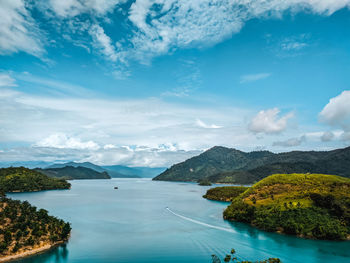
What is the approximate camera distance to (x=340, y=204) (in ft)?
202

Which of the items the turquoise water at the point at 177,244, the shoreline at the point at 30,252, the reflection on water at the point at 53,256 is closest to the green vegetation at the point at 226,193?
the turquoise water at the point at 177,244

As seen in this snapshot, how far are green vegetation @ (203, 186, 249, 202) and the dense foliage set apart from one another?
319 ft

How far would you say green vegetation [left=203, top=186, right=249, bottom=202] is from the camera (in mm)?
133875

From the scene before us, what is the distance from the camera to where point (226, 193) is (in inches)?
5438

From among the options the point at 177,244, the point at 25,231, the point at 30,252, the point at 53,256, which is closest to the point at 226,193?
the point at 177,244

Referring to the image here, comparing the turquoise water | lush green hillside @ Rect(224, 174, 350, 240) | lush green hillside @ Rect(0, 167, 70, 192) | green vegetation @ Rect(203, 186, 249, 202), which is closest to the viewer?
the turquoise water

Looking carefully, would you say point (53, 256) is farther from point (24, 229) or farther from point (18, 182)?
point (18, 182)

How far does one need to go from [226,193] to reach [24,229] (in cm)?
10890

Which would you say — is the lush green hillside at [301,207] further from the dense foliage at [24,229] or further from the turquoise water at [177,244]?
the dense foliage at [24,229]

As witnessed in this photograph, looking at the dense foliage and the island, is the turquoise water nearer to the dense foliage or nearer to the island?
the island

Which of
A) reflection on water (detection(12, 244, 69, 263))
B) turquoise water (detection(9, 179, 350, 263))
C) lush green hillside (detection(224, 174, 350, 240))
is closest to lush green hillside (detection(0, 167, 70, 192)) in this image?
turquoise water (detection(9, 179, 350, 263))

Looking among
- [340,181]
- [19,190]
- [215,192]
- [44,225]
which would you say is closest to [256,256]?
[44,225]

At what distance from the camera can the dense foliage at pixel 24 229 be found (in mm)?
41978

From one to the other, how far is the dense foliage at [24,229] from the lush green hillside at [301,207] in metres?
48.6
